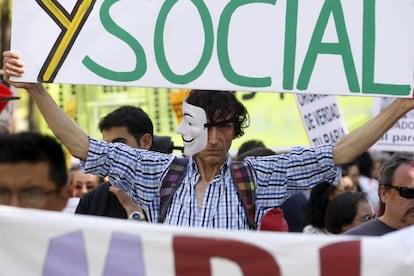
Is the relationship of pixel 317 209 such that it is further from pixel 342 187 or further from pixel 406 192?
pixel 406 192

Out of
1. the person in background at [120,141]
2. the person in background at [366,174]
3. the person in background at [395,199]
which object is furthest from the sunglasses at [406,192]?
the person in background at [366,174]

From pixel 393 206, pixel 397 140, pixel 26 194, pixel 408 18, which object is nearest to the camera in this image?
pixel 26 194

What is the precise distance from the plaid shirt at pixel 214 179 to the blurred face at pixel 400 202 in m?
0.68

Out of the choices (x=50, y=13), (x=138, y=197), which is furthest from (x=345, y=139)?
(x=50, y=13)

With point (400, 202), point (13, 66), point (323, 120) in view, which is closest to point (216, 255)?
point (13, 66)

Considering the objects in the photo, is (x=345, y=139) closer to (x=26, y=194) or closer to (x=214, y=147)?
(x=214, y=147)

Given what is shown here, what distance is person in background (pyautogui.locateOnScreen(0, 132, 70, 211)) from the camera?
14.5 ft

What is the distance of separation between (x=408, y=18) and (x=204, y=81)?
87 centimetres

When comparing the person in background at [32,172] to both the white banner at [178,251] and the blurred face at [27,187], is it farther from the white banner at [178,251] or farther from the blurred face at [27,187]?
the white banner at [178,251]

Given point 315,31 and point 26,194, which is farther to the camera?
point 315,31

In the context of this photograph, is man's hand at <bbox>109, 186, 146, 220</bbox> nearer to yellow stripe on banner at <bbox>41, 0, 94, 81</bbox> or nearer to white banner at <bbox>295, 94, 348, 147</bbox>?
yellow stripe on banner at <bbox>41, 0, 94, 81</bbox>

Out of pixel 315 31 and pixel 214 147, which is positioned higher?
pixel 315 31

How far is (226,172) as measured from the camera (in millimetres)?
5312

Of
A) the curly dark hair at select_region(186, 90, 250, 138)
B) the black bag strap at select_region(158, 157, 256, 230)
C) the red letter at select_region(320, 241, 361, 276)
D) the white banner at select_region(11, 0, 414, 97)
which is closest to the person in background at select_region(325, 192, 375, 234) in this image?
the curly dark hair at select_region(186, 90, 250, 138)
